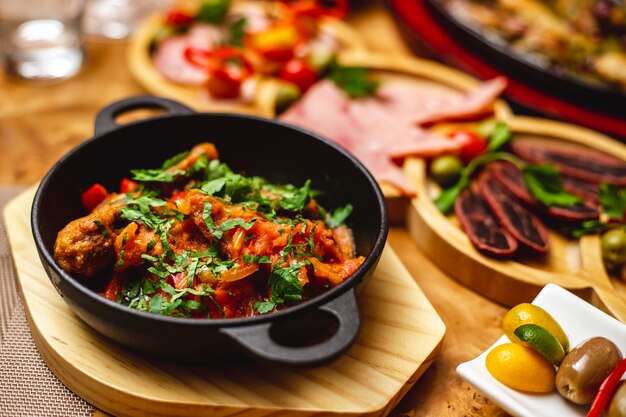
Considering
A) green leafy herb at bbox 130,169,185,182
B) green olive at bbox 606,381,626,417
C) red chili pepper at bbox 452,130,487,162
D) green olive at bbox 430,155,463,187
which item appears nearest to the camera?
green olive at bbox 606,381,626,417

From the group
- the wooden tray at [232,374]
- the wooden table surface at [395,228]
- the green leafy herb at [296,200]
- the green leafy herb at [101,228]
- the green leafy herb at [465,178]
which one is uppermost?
the green leafy herb at [101,228]

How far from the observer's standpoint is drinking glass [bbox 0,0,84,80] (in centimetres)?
400

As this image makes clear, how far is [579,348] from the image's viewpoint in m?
2.10

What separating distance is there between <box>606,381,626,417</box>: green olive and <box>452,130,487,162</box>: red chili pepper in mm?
1667

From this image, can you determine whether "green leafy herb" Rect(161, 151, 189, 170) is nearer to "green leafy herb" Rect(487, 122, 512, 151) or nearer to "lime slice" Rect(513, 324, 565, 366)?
"lime slice" Rect(513, 324, 565, 366)

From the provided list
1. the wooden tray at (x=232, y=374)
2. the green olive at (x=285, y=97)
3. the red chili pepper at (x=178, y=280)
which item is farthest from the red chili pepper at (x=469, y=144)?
the red chili pepper at (x=178, y=280)

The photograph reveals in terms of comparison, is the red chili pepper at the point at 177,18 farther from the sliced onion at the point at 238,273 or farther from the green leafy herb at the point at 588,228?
the green leafy herb at the point at 588,228

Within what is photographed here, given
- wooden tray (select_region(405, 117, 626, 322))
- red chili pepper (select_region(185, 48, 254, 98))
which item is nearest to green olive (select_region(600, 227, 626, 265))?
wooden tray (select_region(405, 117, 626, 322))

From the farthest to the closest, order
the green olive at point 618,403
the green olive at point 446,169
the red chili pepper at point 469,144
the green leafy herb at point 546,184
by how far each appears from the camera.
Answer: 1. the red chili pepper at point 469,144
2. the green olive at point 446,169
3. the green leafy herb at point 546,184
4. the green olive at point 618,403

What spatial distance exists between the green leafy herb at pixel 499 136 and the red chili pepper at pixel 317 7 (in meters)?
1.53

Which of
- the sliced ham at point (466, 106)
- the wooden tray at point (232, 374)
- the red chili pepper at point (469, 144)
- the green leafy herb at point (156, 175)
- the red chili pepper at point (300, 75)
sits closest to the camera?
the wooden tray at point (232, 374)

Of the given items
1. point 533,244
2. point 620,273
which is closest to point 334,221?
point 533,244

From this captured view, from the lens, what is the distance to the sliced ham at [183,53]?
12.9 ft

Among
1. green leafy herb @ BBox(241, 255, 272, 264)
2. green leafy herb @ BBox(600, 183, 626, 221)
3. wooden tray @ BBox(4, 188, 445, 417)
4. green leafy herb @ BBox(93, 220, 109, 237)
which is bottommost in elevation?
wooden tray @ BBox(4, 188, 445, 417)
